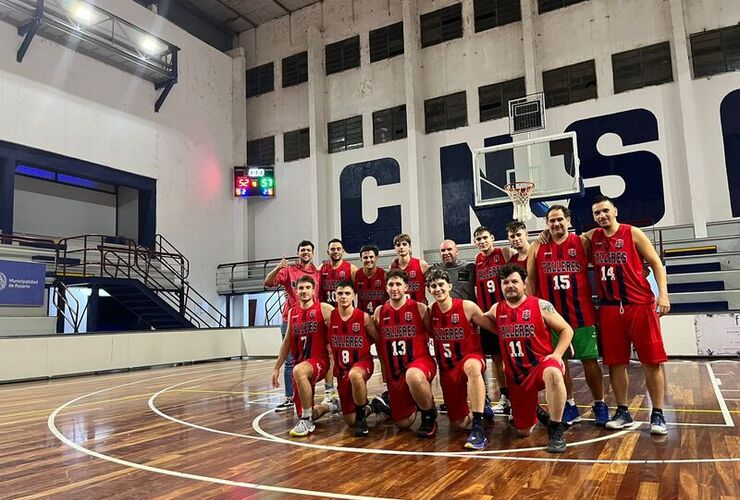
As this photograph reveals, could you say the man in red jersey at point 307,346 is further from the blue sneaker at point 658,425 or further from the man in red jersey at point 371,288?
the blue sneaker at point 658,425

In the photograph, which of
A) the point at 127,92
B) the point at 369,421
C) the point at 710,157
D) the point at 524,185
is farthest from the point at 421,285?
the point at 127,92

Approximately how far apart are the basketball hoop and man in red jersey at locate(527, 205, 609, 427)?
339 inches

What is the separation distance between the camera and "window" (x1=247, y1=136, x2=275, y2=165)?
770 inches

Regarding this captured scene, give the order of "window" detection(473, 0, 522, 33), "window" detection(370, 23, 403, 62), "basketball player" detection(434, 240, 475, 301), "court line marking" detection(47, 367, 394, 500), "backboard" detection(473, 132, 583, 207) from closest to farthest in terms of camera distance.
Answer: "court line marking" detection(47, 367, 394, 500)
"basketball player" detection(434, 240, 475, 301)
"backboard" detection(473, 132, 583, 207)
"window" detection(473, 0, 522, 33)
"window" detection(370, 23, 403, 62)

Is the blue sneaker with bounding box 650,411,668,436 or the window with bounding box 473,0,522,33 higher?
the window with bounding box 473,0,522,33

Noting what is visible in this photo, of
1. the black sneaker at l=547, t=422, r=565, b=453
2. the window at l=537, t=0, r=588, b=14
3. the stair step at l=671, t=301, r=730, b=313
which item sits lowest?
the black sneaker at l=547, t=422, r=565, b=453

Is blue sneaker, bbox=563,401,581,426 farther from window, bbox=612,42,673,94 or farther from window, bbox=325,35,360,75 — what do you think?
window, bbox=325,35,360,75

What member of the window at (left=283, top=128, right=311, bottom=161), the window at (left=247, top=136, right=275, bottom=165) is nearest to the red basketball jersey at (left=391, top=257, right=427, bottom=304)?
the window at (left=283, top=128, right=311, bottom=161)

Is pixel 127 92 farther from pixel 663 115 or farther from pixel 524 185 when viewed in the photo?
pixel 663 115

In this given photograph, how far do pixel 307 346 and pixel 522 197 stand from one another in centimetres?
921

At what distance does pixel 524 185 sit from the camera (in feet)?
42.3

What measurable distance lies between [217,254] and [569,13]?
1294cm

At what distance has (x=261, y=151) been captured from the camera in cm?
1973

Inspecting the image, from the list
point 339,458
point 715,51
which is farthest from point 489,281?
point 715,51
